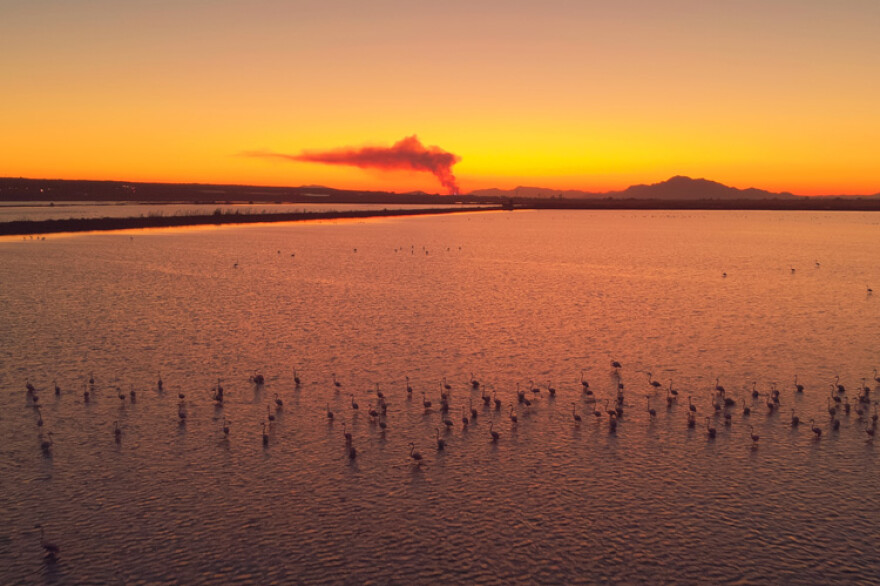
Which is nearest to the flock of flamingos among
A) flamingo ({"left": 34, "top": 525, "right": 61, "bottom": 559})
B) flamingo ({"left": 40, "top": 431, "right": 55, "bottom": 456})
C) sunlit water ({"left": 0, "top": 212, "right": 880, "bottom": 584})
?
flamingo ({"left": 40, "top": 431, "right": 55, "bottom": 456})

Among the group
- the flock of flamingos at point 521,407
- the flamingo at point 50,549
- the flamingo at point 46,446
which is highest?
the flock of flamingos at point 521,407

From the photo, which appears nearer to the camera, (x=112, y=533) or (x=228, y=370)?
(x=112, y=533)

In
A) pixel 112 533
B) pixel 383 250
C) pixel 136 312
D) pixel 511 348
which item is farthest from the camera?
pixel 383 250

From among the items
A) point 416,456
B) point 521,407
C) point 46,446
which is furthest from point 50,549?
point 521,407

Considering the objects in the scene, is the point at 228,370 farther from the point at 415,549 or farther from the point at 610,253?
the point at 610,253

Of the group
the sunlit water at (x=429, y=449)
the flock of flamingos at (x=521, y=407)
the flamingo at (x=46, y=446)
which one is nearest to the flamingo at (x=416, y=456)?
the flock of flamingos at (x=521, y=407)

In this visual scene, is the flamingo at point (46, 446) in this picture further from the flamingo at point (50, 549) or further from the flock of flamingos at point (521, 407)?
the flamingo at point (50, 549)

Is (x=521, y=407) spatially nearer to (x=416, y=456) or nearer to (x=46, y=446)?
(x=416, y=456)

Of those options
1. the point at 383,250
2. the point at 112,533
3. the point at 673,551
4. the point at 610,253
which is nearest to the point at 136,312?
the point at 112,533
